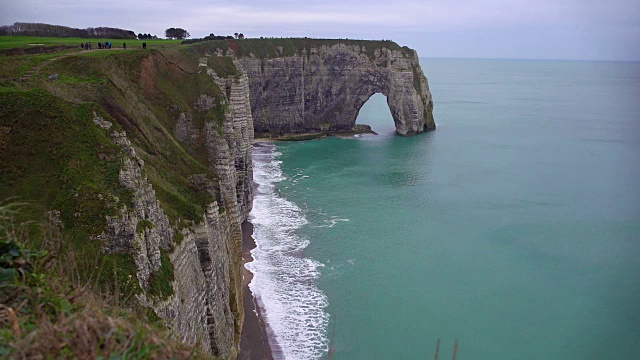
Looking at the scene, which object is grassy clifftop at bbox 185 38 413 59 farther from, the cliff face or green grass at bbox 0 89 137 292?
green grass at bbox 0 89 137 292

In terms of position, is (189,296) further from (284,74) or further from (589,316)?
(284,74)

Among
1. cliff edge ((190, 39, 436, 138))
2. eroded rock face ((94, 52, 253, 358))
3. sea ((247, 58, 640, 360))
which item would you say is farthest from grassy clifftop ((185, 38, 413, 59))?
eroded rock face ((94, 52, 253, 358))

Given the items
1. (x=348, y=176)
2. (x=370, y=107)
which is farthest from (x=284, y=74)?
(x=370, y=107)

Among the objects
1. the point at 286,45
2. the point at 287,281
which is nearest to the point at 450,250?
the point at 287,281

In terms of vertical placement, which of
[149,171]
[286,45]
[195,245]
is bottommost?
[195,245]

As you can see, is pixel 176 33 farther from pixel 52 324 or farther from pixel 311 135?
pixel 52 324

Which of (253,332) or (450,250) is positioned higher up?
(450,250)
